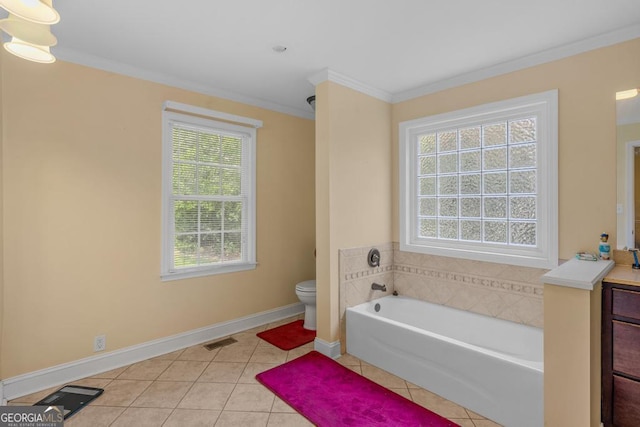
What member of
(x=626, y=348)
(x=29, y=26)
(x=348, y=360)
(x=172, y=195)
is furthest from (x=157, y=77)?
(x=626, y=348)

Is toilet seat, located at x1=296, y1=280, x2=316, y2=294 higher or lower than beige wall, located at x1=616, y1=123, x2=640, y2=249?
lower

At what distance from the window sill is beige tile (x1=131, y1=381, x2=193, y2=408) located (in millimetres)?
911

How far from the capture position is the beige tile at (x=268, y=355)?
287 centimetres

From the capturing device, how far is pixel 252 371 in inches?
105

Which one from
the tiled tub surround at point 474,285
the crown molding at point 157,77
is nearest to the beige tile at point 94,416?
the crown molding at point 157,77

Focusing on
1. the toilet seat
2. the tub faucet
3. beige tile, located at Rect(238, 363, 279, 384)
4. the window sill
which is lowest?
beige tile, located at Rect(238, 363, 279, 384)

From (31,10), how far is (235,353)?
2.77m

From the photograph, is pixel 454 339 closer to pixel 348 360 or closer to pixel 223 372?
pixel 348 360

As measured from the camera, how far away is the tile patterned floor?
206 cm

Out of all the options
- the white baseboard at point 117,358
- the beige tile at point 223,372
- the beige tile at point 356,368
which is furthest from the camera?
the beige tile at point 356,368

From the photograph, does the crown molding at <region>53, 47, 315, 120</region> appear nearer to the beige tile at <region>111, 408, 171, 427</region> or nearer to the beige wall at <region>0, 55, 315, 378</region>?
the beige wall at <region>0, 55, 315, 378</region>

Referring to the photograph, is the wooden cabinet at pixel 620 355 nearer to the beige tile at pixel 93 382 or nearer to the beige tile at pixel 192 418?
the beige tile at pixel 192 418

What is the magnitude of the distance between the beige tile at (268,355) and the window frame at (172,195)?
90 centimetres

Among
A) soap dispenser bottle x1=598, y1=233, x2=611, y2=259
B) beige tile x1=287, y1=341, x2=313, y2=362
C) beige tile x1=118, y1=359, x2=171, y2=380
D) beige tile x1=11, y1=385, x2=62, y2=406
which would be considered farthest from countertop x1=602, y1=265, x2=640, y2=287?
beige tile x1=11, y1=385, x2=62, y2=406
